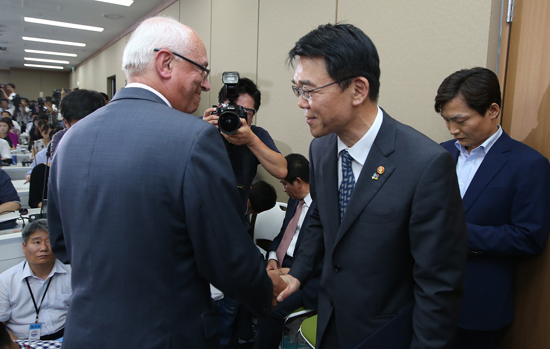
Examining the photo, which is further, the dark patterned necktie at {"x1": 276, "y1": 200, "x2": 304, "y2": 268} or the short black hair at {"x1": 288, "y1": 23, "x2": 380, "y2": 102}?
the dark patterned necktie at {"x1": 276, "y1": 200, "x2": 304, "y2": 268}

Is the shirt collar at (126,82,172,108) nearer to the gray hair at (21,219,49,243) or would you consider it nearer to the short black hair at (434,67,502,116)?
the short black hair at (434,67,502,116)

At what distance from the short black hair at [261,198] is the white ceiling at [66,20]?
4.08 metres

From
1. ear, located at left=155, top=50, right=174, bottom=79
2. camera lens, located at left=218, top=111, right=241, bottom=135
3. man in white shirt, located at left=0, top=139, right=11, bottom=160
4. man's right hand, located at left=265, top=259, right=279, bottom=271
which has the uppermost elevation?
ear, located at left=155, top=50, right=174, bottom=79

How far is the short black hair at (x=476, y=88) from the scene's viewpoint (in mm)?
1407

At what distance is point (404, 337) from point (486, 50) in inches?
56.3

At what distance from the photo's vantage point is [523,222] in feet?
4.33

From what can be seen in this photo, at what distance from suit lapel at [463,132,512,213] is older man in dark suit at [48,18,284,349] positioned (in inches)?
39.8

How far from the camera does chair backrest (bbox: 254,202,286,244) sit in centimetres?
276

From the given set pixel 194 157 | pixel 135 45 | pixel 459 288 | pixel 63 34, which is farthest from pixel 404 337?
pixel 63 34

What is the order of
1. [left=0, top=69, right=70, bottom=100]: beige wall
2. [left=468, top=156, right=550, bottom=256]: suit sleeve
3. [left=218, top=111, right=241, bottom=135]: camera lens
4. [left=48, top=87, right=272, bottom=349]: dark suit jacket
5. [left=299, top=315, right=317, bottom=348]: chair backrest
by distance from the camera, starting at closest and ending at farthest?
1. [left=48, top=87, right=272, bottom=349]: dark suit jacket
2. [left=468, top=156, right=550, bottom=256]: suit sleeve
3. [left=299, top=315, right=317, bottom=348]: chair backrest
4. [left=218, top=111, right=241, bottom=135]: camera lens
5. [left=0, top=69, right=70, bottom=100]: beige wall

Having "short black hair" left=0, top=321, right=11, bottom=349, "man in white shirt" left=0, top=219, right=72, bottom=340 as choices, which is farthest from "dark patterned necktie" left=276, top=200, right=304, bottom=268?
"short black hair" left=0, top=321, right=11, bottom=349

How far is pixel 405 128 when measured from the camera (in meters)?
1.02

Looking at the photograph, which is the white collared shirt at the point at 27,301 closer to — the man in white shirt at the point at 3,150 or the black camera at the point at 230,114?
the black camera at the point at 230,114

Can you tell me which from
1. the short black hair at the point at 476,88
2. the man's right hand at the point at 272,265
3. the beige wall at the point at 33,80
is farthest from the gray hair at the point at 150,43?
the beige wall at the point at 33,80
